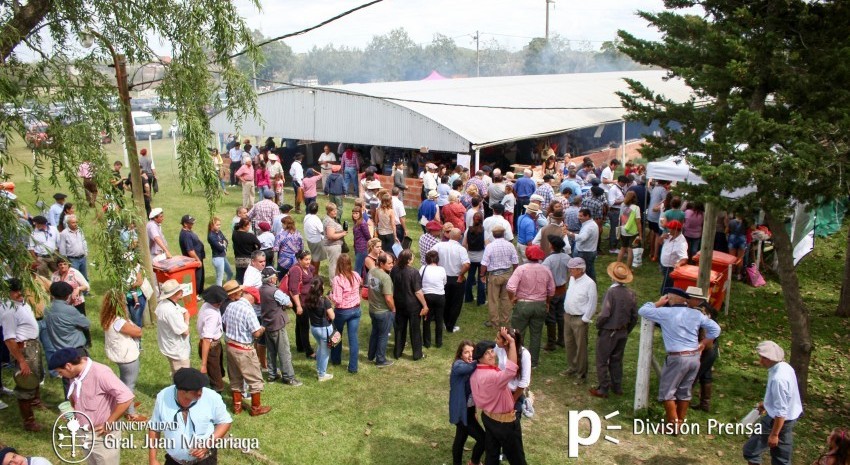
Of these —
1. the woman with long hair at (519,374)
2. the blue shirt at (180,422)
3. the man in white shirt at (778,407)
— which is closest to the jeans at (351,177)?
the woman with long hair at (519,374)

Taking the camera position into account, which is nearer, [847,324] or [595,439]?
[595,439]

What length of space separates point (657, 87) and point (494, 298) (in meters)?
26.7

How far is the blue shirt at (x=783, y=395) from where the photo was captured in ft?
18.7

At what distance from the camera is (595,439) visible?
6988 millimetres

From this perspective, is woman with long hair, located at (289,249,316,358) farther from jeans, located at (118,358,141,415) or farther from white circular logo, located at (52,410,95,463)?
white circular logo, located at (52,410,95,463)

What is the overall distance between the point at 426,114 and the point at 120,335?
43.3ft

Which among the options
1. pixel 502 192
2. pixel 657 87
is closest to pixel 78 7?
pixel 502 192

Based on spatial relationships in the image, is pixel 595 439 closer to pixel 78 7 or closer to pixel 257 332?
pixel 257 332

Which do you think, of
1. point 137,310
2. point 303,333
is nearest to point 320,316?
point 303,333

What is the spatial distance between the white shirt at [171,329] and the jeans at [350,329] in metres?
1.90

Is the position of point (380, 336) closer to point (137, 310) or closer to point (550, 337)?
point (550, 337)

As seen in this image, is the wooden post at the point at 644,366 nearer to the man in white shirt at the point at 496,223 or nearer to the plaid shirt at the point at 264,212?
the man in white shirt at the point at 496,223

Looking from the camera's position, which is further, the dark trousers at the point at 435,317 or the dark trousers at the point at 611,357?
the dark trousers at the point at 435,317

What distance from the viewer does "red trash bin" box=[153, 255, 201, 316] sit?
9930 millimetres
